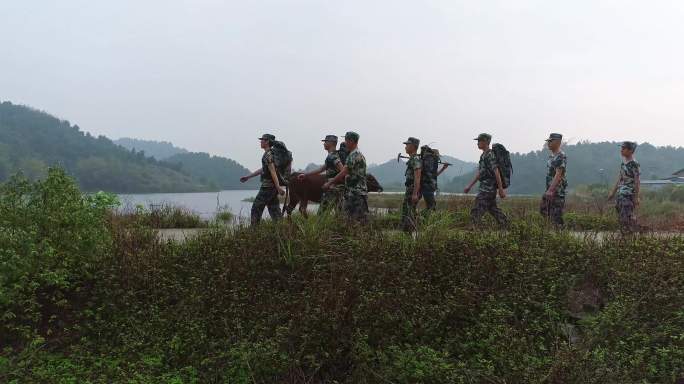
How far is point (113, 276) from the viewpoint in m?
5.75

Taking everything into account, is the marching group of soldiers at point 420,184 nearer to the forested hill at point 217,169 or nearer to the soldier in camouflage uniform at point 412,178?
the soldier in camouflage uniform at point 412,178

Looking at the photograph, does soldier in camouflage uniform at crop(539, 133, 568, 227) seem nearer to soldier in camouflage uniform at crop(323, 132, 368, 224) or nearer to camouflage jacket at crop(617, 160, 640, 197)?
camouflage jacket at crop(617, 160, 640, 197)

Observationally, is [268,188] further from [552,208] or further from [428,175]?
[552,208]

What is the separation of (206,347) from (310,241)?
202cm

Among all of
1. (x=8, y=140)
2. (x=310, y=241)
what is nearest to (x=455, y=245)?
(x=310, y=241)

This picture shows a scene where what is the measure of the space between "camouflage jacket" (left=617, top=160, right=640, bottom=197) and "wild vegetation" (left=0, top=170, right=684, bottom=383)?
1.94 metres

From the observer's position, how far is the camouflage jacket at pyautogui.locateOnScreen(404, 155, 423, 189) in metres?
8.38

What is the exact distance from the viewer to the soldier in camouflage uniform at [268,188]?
8.27 meters

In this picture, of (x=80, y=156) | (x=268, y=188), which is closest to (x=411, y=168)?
(x=268, y=188)

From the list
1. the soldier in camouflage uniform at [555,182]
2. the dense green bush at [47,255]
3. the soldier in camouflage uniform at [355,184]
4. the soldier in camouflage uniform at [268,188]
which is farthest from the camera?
the soldier in camouflage uniform at [555,182]

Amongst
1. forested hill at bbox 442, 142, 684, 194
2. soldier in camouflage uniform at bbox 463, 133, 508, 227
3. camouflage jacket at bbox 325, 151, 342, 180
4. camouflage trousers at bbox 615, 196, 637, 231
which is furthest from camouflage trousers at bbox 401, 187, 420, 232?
forested hill at bbox 442, 142, 684, 194

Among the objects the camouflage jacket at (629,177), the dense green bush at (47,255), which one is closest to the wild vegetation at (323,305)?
the dense green bush at (47,255)

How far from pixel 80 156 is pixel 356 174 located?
145 meters

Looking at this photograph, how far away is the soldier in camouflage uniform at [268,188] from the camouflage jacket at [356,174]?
1109mm
